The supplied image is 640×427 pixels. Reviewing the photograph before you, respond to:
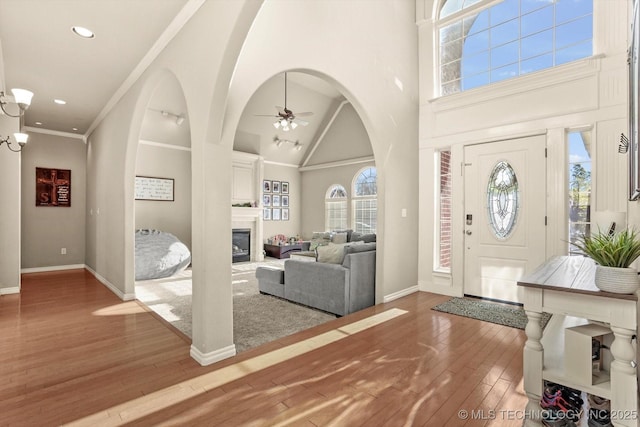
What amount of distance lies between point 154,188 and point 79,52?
4105mm

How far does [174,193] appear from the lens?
7.57 metres

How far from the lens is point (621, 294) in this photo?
1.49m

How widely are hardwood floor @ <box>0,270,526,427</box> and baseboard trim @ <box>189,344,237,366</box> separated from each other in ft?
0.17

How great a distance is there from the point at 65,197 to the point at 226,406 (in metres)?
7.39

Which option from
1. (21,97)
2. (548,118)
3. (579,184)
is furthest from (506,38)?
(21,97)

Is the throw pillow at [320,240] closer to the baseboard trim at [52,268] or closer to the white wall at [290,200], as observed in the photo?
the white wall at [290,200]

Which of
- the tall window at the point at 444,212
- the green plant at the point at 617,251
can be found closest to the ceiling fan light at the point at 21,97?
the green plant at the point at 617,251

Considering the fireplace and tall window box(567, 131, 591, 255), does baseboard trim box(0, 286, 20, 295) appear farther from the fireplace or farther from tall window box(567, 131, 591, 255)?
tall window box(567, 131, 591, 255)

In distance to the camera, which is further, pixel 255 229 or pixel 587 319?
pixel 255 229

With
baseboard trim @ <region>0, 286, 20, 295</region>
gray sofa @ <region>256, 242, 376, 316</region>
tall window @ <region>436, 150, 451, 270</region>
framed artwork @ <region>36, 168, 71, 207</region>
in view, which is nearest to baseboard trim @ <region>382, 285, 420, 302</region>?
gray sofa @ <region>256, 242, 376, 316</region>

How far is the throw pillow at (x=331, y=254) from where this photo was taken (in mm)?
3949

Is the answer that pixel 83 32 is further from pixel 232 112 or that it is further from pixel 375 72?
pixel 375 72

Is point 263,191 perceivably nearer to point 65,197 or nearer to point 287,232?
point 287,232

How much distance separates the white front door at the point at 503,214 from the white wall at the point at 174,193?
20.8ft
